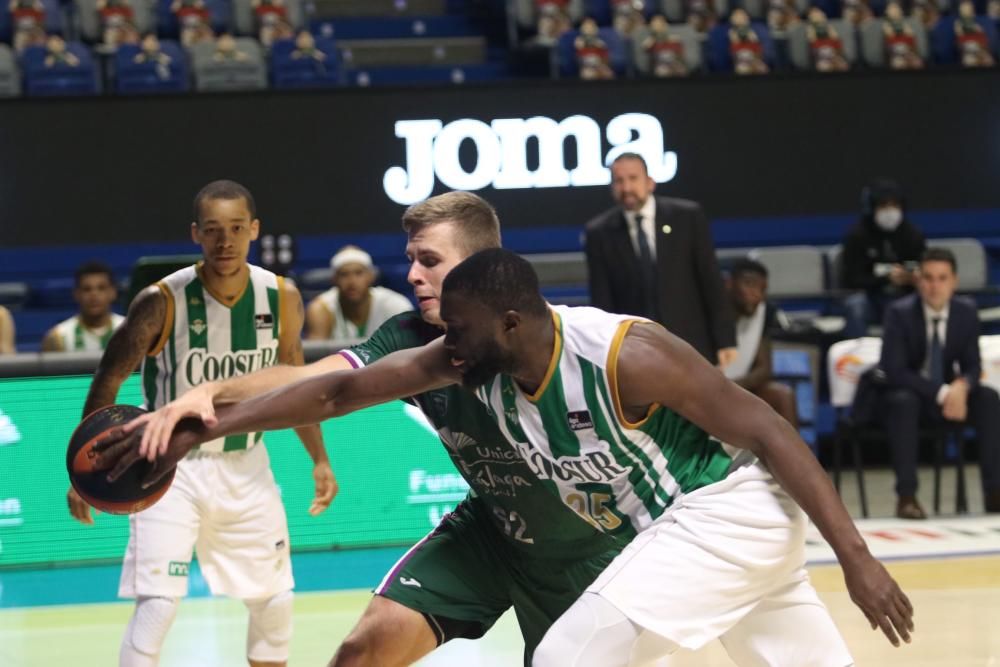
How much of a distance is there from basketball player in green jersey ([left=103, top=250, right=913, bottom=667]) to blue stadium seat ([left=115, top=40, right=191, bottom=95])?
9.90 m

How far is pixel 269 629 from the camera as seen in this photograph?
474 centimetres

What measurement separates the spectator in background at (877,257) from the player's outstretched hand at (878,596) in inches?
293

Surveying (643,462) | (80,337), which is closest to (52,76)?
(80,337)

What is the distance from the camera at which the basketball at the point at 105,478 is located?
2.97m

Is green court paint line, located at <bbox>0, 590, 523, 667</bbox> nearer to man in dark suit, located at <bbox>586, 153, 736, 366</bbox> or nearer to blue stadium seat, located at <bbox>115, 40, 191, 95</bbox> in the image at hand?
man in dark suit, located at <bbox>586, 153, 736, 366</bbox>

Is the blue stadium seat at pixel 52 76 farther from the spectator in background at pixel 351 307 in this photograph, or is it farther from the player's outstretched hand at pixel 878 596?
the player's outstretched hand at pixel 878 596

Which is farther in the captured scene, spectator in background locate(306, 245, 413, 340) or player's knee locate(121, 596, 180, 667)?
spectator in background locate(306, 245, 413, 340)

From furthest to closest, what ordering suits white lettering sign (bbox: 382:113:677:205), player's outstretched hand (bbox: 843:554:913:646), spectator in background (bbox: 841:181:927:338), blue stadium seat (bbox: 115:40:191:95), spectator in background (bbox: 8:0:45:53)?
1. spectator in background (bbox: 8:0:45:53)
2. blue stadium seat (bbox: 115:40:191:95)
3. white lettering sign (bbox: 382:113:677:205)
4. spectator in background (bbox: 841:181:927:338)
5. player's outstretched hand (bbox: 843:554:913:646)

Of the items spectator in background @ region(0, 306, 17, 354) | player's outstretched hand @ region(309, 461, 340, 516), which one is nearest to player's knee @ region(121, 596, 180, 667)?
player's outstretched hand @ region(309, 461, 340, 516)

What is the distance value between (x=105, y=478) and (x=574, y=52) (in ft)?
36.3

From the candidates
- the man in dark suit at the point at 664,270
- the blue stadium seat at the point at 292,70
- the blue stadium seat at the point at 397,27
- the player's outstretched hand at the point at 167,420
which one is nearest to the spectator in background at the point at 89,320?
the man in dark suit at the point at 664,270

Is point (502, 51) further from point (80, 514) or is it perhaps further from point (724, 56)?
point (80, 514)

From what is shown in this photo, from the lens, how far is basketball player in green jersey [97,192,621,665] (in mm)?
3291

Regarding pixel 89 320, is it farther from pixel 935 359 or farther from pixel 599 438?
pixel 599 438
